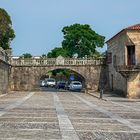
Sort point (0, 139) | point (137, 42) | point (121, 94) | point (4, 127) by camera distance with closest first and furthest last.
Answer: point (0, 139)
point (4, 127)
point (137, 42)
point (121, 94)

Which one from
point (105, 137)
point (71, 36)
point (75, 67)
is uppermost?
point (71, 36)

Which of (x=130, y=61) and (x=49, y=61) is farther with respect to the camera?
(x=49, y=61)

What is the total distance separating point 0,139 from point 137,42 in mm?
35265

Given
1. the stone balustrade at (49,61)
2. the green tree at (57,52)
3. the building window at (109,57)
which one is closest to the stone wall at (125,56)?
the building window at (109,57)

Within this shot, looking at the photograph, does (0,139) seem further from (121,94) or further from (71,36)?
(71,36)

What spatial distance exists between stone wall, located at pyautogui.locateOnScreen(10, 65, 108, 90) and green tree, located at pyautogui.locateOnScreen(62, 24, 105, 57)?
27870mm

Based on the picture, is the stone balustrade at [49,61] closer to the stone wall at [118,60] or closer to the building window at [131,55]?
the stone wall at [118,60]

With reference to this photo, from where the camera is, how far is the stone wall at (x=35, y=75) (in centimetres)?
6406

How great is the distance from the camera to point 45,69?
64.1m

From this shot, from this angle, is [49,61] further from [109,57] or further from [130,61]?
[130,61]

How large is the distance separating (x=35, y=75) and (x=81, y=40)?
2988 cm

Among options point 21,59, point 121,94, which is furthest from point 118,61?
point 21,59

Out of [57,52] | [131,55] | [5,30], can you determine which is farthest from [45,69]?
[57,52]

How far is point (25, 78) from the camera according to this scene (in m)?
64.6
